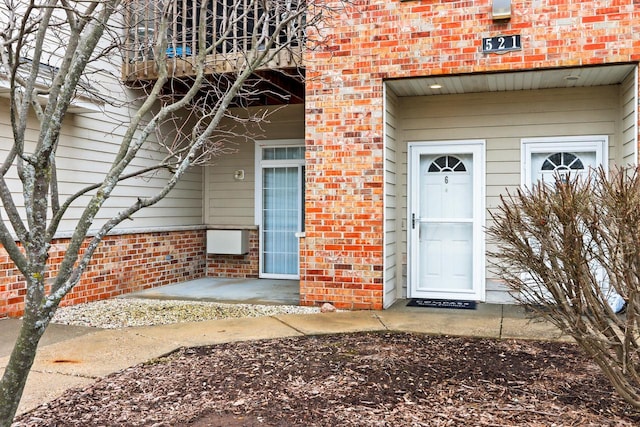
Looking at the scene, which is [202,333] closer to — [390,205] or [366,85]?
[390,205]

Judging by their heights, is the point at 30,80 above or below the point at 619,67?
below

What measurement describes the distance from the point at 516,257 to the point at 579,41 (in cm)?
335

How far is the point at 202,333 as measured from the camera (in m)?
4.94

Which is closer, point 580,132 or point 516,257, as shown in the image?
point 516,257

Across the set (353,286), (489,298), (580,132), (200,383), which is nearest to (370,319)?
(353,286)

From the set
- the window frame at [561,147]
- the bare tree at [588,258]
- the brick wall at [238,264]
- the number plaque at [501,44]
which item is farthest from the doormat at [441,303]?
the brick wall at [238,264]

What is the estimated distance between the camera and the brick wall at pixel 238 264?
8.88 metres

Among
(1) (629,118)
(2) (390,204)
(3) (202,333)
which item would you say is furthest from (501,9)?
(3) (202,333)

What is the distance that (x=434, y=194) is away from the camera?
672 cm

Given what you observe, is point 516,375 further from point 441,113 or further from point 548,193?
point 441,113

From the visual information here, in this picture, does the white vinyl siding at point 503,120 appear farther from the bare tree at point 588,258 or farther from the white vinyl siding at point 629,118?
the bare tree at point 588,258

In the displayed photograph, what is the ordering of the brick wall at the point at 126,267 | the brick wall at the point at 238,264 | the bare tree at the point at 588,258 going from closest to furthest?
the bare tree at the point at 588,258, the brick wall at the point at 126,267, the brick wall at the point at 238,264

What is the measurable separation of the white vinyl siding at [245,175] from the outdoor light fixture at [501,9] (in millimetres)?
3691

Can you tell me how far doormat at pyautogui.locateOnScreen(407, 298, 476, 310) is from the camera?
6.21 meters
